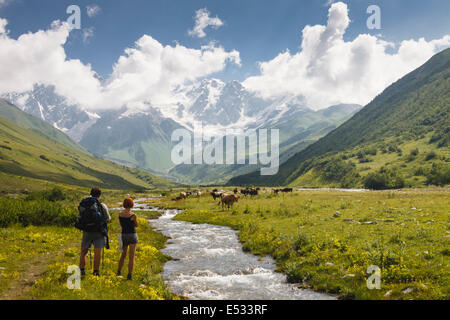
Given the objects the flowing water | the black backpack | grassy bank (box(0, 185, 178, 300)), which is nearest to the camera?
grassy bank (box(0, 185, 178, 300))

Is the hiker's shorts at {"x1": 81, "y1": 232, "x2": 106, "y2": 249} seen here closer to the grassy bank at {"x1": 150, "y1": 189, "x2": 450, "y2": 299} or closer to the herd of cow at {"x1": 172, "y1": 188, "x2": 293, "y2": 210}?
the grassy bank at {"x1": 150, "y1": 189, "x2": 450, "y2": 299}

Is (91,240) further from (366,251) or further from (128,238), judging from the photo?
(366,251)

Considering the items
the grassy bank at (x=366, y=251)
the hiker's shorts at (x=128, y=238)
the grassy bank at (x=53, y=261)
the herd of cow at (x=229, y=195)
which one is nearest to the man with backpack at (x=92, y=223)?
the hiker's shorts at (x=128, y=238)

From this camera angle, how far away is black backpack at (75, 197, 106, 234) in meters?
13.5

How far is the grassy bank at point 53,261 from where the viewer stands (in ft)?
39.7

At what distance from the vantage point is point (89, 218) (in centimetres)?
1355

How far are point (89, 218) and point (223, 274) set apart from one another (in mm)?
8856

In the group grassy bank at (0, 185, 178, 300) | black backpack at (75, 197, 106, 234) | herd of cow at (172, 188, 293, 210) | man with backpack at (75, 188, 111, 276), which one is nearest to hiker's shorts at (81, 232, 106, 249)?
man with backpack at (75, 188, 111, 276)

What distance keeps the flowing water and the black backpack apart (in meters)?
5.33
